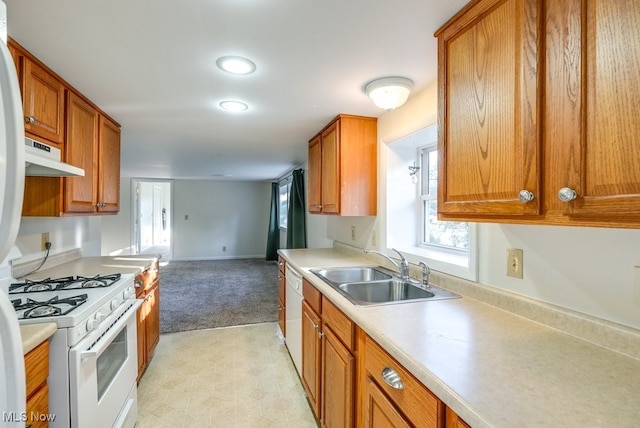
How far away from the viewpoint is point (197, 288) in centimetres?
475

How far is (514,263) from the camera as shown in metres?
1.21

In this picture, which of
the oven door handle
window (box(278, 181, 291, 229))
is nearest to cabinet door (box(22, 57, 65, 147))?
the oven door handle

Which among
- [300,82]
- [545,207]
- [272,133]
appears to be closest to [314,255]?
[272,133]

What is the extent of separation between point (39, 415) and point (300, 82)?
1856 mm

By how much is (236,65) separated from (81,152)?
4.32 feet

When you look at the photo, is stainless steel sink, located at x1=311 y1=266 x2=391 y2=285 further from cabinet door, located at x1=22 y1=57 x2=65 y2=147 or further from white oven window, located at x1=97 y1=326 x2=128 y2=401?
cabinet door, located at x1=22 y1=57 x2=65 y2=147

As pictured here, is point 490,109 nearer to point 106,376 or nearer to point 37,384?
point 37,384

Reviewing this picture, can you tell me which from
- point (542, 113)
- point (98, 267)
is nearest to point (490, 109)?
point (542, 113)

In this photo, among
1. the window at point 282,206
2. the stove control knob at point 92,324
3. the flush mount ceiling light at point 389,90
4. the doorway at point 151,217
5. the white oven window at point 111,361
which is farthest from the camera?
the doorway at point 151,217

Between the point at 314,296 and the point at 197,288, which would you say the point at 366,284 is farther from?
the point at 197,288

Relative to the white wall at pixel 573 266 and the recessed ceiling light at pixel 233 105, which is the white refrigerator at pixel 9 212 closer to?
the recessed ceiling light at pixel 233 105

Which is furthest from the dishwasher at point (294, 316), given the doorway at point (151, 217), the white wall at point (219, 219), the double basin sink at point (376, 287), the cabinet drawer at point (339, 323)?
the doorway at point (151, 217)

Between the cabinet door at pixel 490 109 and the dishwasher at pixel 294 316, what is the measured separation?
134 cm

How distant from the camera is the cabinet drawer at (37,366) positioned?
3.32 ft
